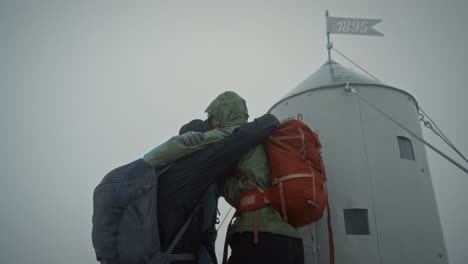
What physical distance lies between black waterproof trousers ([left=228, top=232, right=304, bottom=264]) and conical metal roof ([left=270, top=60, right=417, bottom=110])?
8.51 ft

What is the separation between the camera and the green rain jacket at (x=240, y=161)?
264cm

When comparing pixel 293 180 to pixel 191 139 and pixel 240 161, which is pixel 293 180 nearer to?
pixel 240 161

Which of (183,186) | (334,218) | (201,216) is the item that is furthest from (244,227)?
(334,218)

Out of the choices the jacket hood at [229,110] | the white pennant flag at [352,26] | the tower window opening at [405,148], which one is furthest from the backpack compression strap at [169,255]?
the white pennant flag at [352,26]

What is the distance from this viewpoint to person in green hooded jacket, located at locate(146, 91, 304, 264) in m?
2.62

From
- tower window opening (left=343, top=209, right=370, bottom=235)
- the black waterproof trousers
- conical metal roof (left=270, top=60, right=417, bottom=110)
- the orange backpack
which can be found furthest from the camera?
conical metal roof (left=270, top=60, right=417, bottom=110)

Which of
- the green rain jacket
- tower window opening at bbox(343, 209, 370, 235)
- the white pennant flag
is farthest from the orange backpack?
the white pennant flag

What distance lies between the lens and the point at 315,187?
2.77 metres

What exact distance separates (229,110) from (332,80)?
2.19 m

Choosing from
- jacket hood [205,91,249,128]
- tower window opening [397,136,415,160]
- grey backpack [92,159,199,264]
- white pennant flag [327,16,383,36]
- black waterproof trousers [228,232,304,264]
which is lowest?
black waterproof trousers [228,232,304,264]

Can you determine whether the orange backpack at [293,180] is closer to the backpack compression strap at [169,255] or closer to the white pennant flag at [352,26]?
the backpack compression strap at [169,255]

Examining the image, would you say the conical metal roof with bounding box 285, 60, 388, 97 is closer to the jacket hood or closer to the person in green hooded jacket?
the jacket hood

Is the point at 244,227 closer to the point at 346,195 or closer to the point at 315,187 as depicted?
the point at 315,187

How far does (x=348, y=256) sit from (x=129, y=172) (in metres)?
2.92
